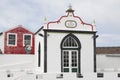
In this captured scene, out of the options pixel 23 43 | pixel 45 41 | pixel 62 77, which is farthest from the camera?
pixel 23 43

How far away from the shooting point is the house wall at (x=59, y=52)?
21344 mm

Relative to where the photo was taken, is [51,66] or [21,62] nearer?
[51,66]

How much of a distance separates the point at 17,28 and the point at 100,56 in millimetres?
9559

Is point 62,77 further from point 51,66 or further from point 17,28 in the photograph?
point 17,28

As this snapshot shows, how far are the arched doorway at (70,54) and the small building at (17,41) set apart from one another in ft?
23.1

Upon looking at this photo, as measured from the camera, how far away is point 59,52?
21.5 meters

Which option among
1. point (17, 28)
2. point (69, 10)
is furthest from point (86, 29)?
point (17, 28)

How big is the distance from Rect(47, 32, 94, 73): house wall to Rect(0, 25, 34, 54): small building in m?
6.87

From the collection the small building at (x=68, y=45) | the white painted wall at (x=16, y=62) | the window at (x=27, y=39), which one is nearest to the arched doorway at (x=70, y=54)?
the small building at (x=68, y=45)

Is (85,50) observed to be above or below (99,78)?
above

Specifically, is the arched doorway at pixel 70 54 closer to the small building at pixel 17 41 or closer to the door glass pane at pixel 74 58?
the door glass pane at pixel 74 58

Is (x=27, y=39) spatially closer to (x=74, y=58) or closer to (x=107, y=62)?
(x=74, y=58)

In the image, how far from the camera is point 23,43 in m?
28.0

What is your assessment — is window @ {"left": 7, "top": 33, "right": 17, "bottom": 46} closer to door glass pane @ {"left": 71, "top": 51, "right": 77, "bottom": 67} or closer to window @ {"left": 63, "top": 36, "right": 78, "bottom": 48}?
window @ {"left": 63, "top": 36, "right": 78, "bottom": 48}
